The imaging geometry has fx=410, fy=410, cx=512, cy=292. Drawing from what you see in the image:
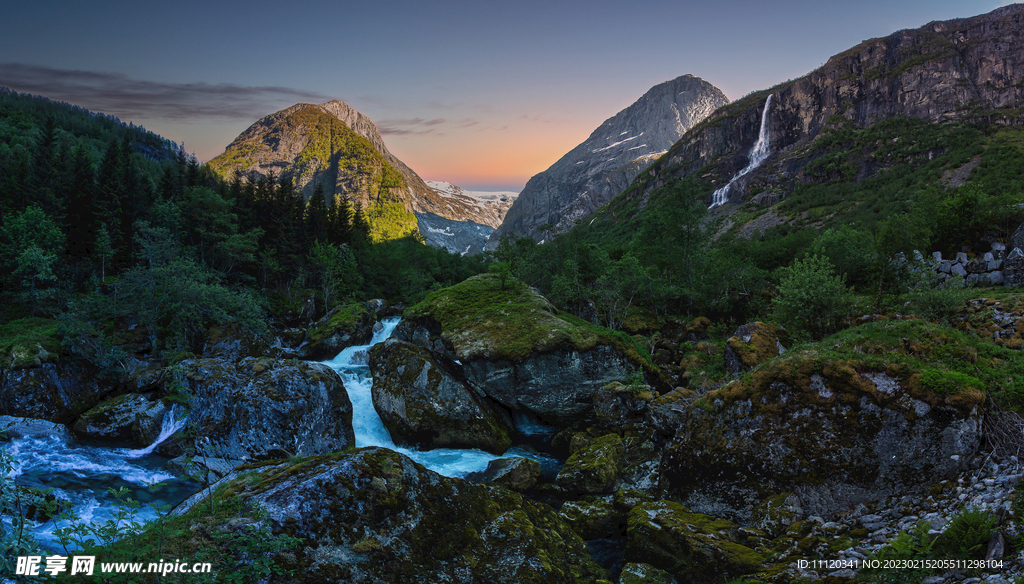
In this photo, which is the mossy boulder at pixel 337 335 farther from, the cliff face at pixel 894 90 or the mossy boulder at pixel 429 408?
the cliff face at pixel 894 90

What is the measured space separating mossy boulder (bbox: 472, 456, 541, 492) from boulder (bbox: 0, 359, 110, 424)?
21.9m

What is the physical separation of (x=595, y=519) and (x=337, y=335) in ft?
87.5

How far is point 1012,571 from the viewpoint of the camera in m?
6.03

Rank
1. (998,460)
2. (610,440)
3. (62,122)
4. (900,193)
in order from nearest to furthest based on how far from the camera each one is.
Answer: (998,460), (610,440), (900,193), (62,122)

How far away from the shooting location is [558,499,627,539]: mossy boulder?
13.4 meters

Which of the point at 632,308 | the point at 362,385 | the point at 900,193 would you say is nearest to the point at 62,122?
the point at 362,385

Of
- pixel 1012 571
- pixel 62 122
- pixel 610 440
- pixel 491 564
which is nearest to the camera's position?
pixel 1012 571

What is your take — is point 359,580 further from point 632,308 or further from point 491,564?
point 632,308

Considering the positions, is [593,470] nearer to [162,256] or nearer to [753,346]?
[753,346]

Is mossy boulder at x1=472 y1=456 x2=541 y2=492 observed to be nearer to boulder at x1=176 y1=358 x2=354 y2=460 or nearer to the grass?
the grass

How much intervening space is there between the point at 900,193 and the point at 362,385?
93606mm

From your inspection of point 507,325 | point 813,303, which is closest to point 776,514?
point 813,303

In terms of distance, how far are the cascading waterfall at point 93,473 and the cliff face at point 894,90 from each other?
130270mm

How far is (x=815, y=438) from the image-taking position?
1148cm
